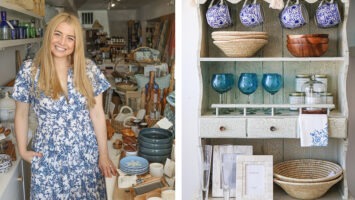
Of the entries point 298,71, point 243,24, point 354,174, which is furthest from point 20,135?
point 354,174

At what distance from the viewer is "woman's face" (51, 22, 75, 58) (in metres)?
2.69

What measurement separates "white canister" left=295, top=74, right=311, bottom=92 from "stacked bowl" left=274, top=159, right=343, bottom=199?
0.39 metres

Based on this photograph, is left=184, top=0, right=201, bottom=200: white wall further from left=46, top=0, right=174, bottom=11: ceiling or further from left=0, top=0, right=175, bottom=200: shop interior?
left=46, top=0, right=174, bottom=11: ceiling

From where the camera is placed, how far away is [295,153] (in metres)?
2.47

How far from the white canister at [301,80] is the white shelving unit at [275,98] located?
0.26ft

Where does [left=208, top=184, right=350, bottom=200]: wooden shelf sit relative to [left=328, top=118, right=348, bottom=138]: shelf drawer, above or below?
below

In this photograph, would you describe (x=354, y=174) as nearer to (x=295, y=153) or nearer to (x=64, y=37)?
(x=295, y=153)

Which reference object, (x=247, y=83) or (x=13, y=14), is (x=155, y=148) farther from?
(x=13, y=14)

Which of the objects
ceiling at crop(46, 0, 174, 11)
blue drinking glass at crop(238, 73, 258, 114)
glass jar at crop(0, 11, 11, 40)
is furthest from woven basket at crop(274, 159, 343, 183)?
ceiling at crop(46, 0, 174, 11)

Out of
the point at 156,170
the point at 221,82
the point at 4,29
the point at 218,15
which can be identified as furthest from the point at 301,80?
the point at 4,29

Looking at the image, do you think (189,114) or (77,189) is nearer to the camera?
(189,114)

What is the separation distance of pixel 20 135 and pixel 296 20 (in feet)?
5.69

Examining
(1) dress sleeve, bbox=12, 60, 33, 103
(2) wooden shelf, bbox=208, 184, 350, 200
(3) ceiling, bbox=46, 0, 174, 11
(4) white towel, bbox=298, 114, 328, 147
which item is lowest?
(2) wooden shelf, bbox=208, 184, 350, 200

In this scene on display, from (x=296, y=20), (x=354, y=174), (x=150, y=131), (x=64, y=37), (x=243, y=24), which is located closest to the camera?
(x=296, y=20)
